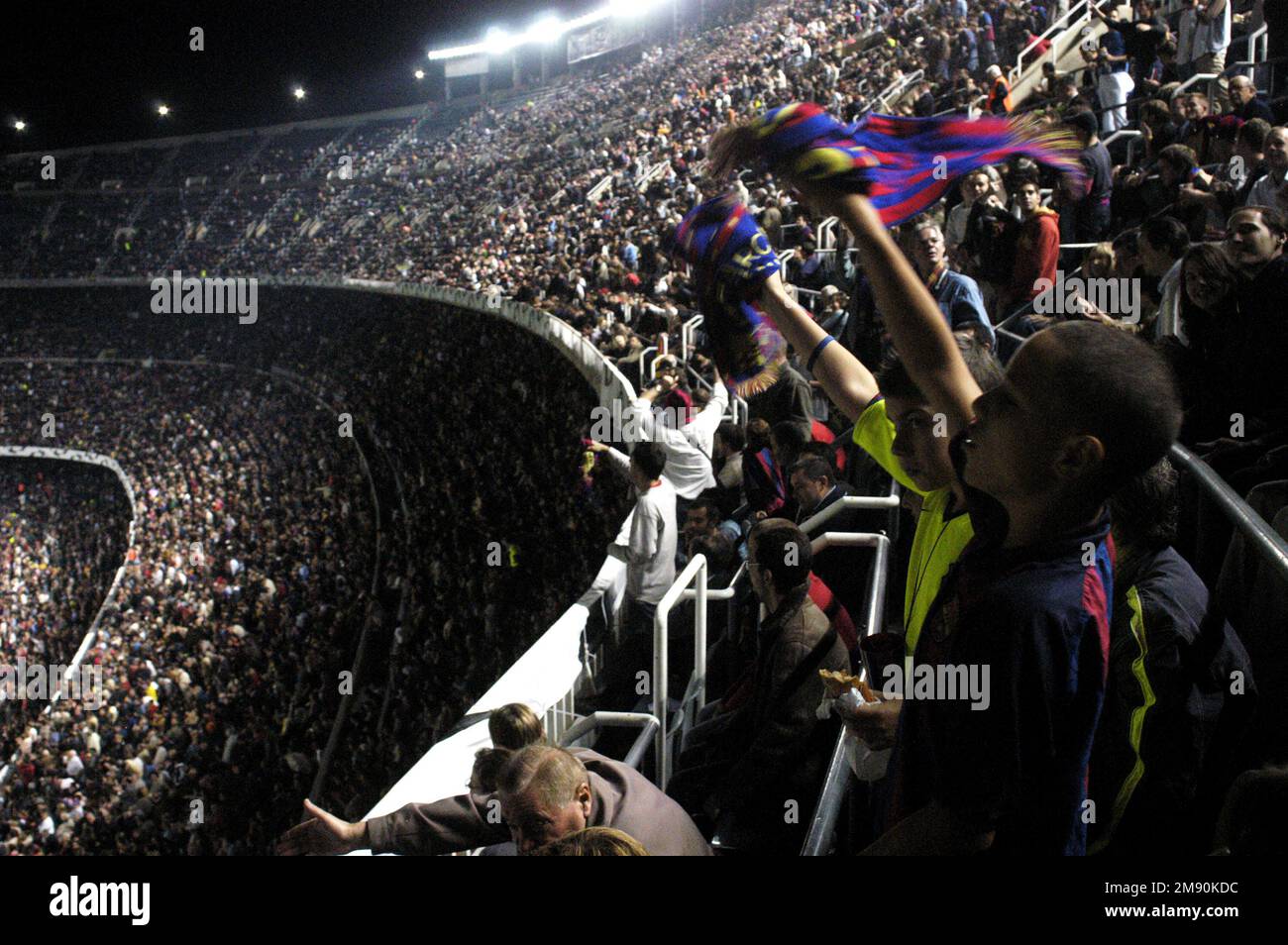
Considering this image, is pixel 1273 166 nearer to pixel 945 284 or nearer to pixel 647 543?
pixel 945 284

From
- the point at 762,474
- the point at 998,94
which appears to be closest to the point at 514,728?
the point at 762,474

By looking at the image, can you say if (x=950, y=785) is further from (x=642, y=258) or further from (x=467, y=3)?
(x=467, y=3)

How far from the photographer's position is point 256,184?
99.6ft

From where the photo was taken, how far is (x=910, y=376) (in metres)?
1.35

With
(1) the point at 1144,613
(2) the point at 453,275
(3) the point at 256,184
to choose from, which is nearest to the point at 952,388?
(1) the point at 1144,613

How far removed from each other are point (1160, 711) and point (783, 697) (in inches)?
33.4

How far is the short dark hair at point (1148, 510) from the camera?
1.75m

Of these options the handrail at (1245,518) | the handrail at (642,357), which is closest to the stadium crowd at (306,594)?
the handrail at (642,357)

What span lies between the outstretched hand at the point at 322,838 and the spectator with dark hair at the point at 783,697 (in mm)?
803

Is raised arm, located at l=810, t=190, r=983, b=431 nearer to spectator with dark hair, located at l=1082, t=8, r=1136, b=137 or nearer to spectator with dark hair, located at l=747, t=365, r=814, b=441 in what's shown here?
spectator with dark hair, located at l=747, t=365, r=814, b=441

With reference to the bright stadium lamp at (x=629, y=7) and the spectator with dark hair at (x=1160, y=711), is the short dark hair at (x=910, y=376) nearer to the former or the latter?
the spectator with dark hair at (x=1160, y=711)

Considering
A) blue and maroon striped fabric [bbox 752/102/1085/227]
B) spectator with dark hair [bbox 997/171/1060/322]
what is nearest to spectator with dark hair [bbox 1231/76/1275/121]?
spectator with dark hair [bbox 997/171/1060/322]

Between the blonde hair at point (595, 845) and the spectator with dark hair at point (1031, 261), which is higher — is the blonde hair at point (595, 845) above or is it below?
below
